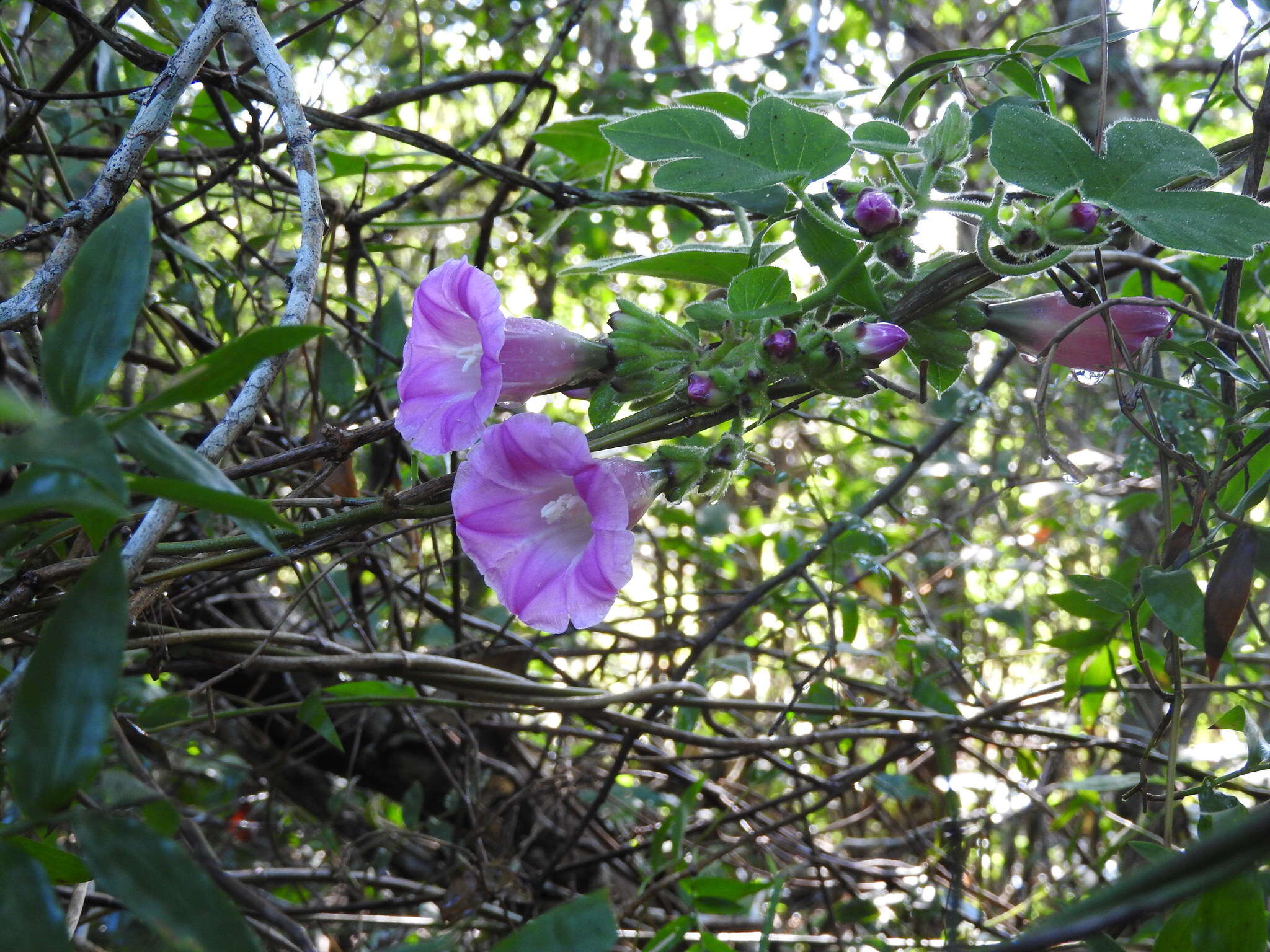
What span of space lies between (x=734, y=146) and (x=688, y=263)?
14cm

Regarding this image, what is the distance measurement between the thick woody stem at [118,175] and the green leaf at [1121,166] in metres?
0.77

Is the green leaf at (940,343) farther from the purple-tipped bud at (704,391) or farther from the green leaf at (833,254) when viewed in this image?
the purple-tipped bud at (704,391)

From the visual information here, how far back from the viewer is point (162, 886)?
48cm

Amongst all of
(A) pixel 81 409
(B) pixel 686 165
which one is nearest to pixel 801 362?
(B) pixel 686 165

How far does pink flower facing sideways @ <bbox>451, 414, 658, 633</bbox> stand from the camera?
0.85 metres

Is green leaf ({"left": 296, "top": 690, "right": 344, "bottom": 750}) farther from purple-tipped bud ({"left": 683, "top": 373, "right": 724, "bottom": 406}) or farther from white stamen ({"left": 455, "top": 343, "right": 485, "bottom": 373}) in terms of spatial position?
purple-tipped bud ({"left": 683, "top": 373, "right": 724, "bottom": 406})

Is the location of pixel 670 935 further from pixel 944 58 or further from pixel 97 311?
pixel 944 58

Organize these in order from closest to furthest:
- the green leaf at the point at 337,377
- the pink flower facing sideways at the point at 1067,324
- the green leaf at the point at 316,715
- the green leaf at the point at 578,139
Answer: the pink flower facing sideways at the point at 1067,324
the green leaf at the point at 316,715
the green leaf at the point at 578,139
the green leaf at the point at 337,377

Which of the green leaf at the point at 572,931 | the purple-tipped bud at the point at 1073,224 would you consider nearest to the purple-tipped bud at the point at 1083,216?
the purple-tipped bud at the point at 1073,224

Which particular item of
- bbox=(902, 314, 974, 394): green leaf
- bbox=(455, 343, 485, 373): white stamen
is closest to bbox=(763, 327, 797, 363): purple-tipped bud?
bbox=(902, 314, 974, 394): green leaf

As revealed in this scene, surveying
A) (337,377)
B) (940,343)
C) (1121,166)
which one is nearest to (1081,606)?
(940,343)

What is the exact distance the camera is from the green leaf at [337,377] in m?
1.62

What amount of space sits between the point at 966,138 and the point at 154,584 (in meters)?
0.86

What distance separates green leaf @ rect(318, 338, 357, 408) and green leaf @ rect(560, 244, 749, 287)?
732 mm
